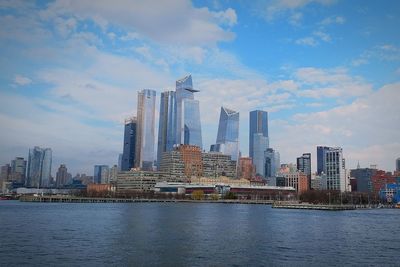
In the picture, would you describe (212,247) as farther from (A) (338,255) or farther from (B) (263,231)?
(B) (263,231)

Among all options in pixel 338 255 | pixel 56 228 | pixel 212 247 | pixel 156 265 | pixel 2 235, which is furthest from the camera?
pixel 56 228

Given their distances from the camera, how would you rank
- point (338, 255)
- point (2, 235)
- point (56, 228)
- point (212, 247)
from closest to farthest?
point (338, 255), point (212, 247), point (2, 235), point (56, 228)

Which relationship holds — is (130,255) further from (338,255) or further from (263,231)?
(263,231)

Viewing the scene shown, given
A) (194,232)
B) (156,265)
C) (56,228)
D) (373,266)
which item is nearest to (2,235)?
(56,228)

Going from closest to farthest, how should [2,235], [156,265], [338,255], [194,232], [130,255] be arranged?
1. [156,265]
2. [130,255]
3. [338,255]
4. [2,235]
5. [194,232]

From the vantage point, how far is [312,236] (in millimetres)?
63531

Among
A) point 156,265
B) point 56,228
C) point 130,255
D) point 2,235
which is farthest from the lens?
point 56,228

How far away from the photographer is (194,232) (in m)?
65.2

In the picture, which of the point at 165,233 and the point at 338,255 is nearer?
the point at 338,255

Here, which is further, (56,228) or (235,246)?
(56,228)

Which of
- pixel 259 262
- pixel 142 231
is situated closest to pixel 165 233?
pixel 142 231

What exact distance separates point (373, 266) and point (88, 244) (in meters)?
31.0

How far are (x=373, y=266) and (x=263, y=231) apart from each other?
2853 centimetres

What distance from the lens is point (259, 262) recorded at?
4166 centimetres
